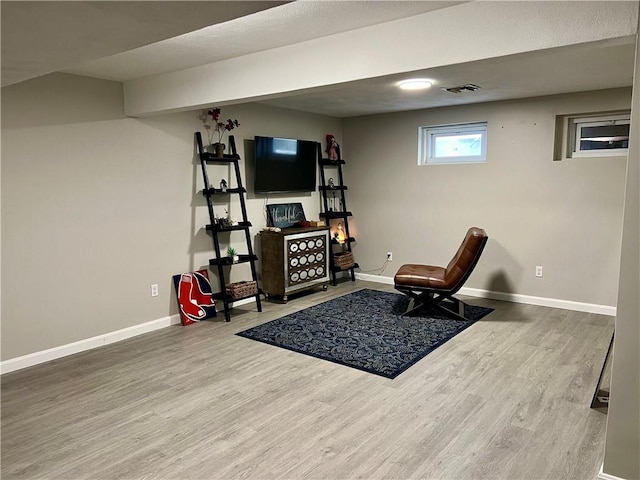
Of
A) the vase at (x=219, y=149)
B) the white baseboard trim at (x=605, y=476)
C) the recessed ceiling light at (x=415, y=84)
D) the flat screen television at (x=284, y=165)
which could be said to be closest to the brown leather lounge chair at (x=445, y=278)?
the recessed ceiling light at (x=415, y=84)

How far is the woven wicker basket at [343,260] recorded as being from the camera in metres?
6.18

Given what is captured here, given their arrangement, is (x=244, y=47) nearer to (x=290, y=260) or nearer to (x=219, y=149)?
(x=219, y=149)

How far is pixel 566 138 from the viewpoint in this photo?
509 cm

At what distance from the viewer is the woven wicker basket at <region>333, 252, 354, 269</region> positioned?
6176 millimetres

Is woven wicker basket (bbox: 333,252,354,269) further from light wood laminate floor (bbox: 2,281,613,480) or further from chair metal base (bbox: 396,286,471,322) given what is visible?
light wood laminate floor (bbox: 2,281,613,480)

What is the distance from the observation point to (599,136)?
493cm

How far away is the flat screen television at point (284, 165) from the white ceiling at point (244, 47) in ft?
Result: 1.50

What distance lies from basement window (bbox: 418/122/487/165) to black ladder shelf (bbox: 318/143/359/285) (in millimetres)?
1143

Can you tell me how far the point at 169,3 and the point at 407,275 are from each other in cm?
395

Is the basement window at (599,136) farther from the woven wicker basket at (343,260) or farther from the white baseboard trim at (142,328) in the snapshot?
the woven wicker basket at (343,260)

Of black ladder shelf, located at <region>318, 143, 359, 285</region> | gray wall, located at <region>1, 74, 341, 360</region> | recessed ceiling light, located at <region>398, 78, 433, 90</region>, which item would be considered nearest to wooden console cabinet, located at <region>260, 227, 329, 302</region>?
black ladder shelf, located at <region>318, 143, 359, 285</region>

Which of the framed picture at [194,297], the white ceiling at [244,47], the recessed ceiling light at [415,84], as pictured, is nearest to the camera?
the white ceiling at [244,47]

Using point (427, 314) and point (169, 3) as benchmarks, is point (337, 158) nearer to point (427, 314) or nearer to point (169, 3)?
point (427, 314)

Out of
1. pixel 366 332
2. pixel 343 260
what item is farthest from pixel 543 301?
pixel 343 260
